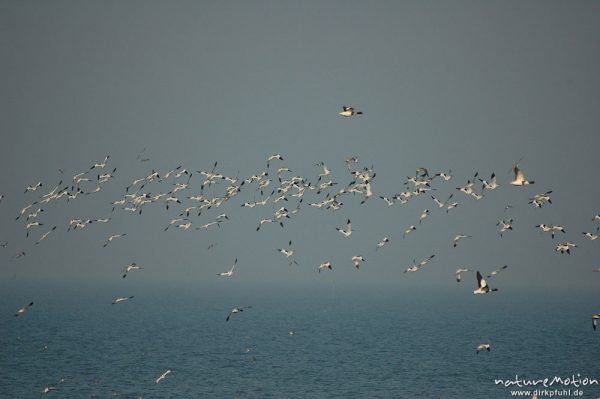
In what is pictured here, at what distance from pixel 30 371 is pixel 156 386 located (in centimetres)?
1919

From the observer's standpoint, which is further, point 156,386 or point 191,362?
point 191,362

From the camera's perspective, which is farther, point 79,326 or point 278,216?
point 79,326

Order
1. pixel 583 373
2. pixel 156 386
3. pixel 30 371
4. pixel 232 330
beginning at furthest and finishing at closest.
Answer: pixel 232 330 < pixel 583 373 < pixel 30 371 < pixel 156 386

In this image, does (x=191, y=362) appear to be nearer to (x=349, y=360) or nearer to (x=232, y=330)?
(x=349, y=360)

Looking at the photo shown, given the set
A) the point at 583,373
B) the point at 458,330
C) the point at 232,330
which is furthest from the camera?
the point at 458,330

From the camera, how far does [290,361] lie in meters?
107

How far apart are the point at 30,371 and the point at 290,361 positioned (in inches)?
1331

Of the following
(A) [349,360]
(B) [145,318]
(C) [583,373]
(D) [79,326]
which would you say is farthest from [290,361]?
(B) [145,318]

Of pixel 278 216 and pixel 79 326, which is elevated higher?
pixel 278 216

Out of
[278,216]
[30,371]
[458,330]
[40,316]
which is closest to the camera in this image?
[278,216]

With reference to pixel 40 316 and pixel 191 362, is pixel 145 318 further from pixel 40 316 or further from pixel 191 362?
pixel 191 362

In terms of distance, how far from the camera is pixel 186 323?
178 metres

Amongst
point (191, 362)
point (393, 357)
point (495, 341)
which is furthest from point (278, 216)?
point (495, 341)

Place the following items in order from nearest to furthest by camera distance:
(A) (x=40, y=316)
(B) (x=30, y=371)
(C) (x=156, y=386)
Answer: (C) (x=156, y=386)
(B) (x=30, y=371)
(A) (x=40, y=316)
